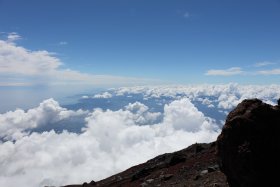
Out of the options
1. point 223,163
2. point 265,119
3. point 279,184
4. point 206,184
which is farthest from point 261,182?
point 206,184

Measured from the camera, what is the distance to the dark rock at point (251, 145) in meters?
18.2

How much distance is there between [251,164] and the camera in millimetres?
18156

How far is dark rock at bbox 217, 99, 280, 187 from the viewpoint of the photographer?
18172 mm

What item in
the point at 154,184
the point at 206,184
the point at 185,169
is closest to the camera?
the point at 206,184

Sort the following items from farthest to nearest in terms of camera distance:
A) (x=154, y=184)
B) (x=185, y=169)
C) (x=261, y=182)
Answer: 1. (x=185, y=169)
2. (x=154, y=184)
3. (x=261, y=182)

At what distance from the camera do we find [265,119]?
19.4 metres

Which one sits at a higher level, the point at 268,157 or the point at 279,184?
the point at 268,157

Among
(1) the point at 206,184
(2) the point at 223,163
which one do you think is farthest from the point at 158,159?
(2) the point at 223,163

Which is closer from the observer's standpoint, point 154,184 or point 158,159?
point 154,184

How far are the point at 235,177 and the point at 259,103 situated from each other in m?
5.09

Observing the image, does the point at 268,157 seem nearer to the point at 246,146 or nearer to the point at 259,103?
the point at 246,146

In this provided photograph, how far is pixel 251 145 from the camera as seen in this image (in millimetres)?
18578

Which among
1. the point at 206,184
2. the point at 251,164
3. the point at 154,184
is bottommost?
the point at 154,184

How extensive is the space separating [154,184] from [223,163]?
2020 centimetres
